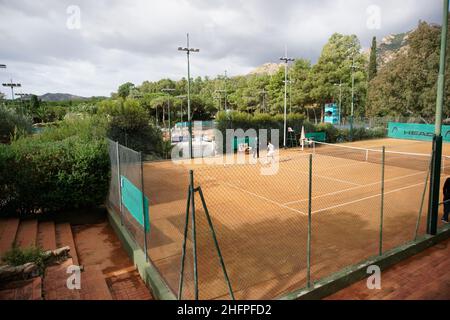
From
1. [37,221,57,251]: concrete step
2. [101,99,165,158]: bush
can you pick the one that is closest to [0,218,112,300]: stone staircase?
[37,221,57,251]: concrete step

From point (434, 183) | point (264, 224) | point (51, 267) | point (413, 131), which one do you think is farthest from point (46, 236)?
point (413, 131)

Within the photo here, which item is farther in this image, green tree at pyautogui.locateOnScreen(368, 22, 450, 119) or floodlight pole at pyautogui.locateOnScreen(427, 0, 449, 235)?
green tree at pyautogui.locateOnScreen(368, 22, 450, 119)

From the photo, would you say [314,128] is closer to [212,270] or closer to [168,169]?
[168,169]

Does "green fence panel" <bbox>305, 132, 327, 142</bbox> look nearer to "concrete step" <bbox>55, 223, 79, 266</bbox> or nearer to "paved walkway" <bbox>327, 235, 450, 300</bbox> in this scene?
"paved walkway" <bbox>327, 235, 450, 300</bbox>

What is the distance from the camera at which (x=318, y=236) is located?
8.76 m

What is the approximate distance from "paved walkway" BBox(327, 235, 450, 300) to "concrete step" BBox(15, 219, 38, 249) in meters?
7.48

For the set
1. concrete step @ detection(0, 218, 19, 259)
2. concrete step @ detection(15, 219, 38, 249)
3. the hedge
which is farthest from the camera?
the hedge

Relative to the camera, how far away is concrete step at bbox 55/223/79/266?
308 inches

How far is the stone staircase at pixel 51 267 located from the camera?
5.80 metres

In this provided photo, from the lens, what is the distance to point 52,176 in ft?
33.3

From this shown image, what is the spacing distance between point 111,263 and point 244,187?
8.43 m
